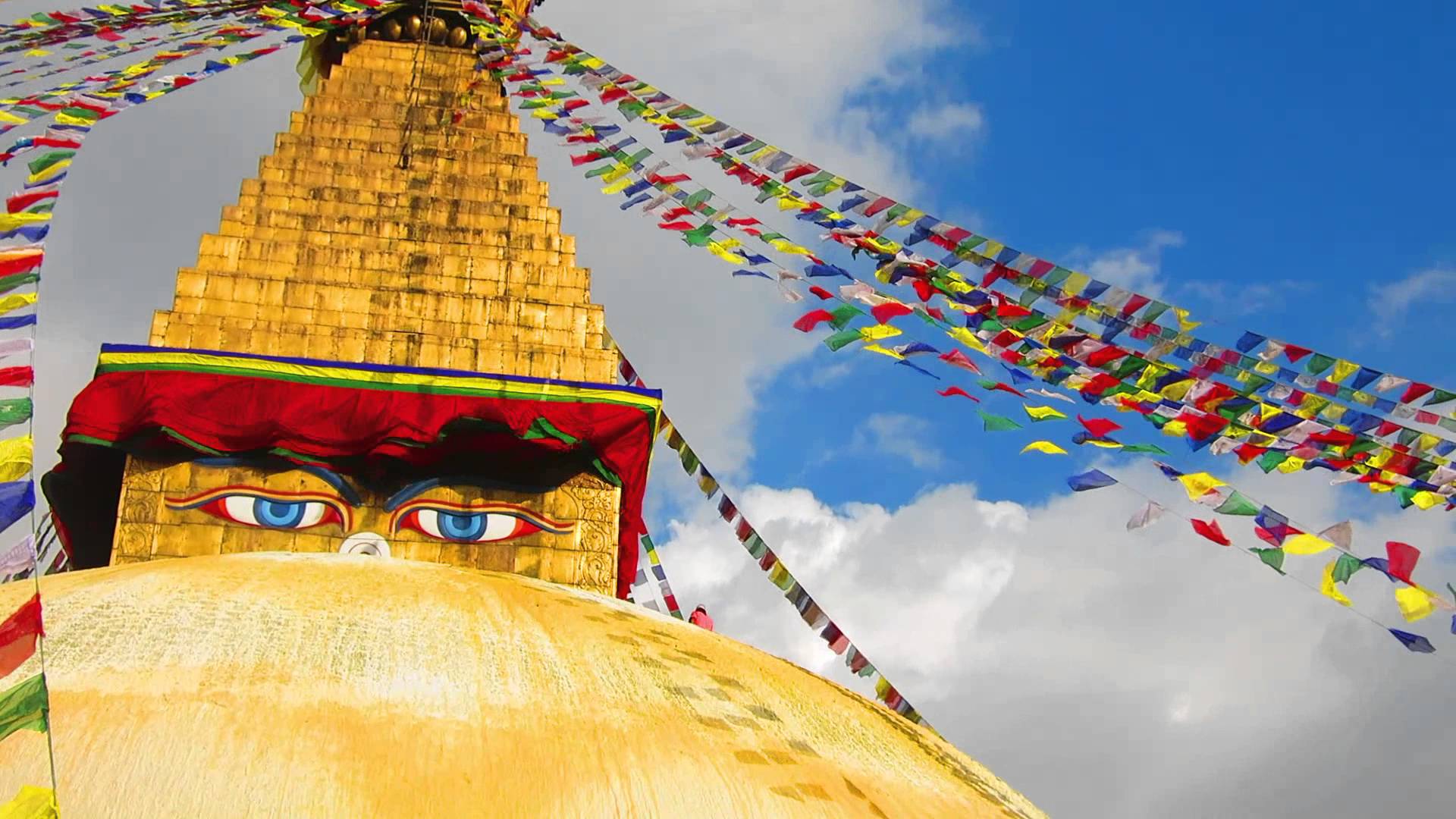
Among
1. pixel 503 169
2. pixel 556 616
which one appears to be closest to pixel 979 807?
pixel 556 616

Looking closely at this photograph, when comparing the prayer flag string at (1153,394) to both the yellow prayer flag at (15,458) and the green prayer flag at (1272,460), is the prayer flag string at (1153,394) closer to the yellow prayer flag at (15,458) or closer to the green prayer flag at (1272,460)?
the green prayer flag at (1272,460)

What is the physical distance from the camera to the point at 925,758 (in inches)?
195

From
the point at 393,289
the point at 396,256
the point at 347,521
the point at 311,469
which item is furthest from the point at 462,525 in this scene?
the point at 396,256

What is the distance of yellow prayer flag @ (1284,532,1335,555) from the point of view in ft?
15.2

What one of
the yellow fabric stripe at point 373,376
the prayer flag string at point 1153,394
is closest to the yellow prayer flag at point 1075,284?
the prayer flag string at point 1153,394

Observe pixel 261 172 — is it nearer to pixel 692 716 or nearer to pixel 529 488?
pixel 529 488

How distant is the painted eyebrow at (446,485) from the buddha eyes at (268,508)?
1.06ft

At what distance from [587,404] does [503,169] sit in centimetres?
265

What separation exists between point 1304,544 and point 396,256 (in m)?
6.70

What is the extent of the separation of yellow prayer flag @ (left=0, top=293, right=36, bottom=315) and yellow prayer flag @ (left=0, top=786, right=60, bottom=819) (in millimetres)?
2268

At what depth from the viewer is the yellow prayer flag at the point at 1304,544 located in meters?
4.64

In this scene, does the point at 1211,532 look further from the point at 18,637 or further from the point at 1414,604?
the point at 18,637

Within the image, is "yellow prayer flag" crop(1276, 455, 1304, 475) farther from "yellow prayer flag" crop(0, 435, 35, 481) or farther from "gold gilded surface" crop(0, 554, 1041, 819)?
"yellow prayer flag" crop(0, 435, 35, 481)

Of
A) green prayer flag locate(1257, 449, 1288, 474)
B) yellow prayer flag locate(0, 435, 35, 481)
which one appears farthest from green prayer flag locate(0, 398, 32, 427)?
green prayer flag locate(1257, 449, 1288, 474)
